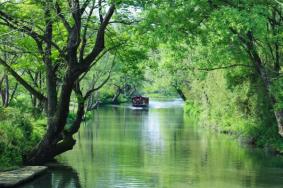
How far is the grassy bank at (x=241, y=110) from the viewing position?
39312 mm

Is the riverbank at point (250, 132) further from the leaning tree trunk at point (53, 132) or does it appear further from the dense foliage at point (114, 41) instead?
the leaning tree trunk at point (53, 132)

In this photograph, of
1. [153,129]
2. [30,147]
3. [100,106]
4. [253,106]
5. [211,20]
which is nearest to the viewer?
[211,20]

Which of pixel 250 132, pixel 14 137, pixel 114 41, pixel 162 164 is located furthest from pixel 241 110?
pixel 14 137

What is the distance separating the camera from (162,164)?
3077 centimetres

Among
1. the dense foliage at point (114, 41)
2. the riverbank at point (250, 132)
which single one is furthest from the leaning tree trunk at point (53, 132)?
the riverbank at point (250, 132)

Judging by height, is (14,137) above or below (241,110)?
below

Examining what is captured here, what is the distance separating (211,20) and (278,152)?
48.1ft

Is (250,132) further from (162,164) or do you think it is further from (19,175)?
(19,175)

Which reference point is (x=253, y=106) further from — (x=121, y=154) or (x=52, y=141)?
(x=52, y=141)

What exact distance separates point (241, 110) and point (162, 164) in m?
16.1

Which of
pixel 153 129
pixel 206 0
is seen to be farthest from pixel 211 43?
pixel 153 129

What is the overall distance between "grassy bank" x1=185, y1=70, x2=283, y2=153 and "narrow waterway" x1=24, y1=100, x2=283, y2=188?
1.26 metres

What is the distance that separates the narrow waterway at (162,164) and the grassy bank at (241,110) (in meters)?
1.26

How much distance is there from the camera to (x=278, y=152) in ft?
119
